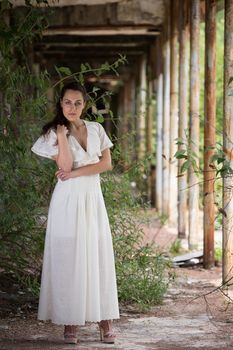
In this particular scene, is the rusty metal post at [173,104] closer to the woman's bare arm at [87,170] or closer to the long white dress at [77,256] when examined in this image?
the woman's bare arm at [87,170]

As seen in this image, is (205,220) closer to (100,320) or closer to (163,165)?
(100,320)

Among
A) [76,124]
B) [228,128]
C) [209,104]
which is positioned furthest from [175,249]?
[76,124]

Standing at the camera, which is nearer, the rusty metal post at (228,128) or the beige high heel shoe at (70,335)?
the beige high heel shoe at (70,335)

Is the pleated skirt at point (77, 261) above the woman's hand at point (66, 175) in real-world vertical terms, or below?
below

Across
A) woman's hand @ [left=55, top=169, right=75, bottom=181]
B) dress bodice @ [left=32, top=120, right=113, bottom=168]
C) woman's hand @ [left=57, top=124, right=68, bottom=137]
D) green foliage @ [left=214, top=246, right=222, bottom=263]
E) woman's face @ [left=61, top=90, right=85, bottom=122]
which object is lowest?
green foliage @ [left=214, top=246, right=222, bottom=263]

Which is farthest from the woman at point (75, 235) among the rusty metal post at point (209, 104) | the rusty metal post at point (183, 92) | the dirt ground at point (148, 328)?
the rusty metal post at point (183, 92)

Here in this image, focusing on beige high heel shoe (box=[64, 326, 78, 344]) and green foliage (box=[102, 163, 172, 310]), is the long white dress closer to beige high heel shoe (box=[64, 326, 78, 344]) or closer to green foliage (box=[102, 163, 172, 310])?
beige high heel shoe (box=[64, 326, 78, 344])

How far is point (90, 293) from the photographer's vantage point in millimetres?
6086

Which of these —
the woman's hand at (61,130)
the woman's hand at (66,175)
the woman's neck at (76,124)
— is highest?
the woman's neck at (76,124)

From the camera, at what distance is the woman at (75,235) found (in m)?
6.05

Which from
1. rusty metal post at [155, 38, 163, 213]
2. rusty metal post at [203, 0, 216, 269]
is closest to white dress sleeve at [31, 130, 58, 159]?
rusty metal post at [203, 0, 216, 269]

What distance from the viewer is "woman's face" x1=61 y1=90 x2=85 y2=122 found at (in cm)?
618

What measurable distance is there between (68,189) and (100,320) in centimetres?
92

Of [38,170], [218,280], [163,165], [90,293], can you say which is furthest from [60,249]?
[163,165]
